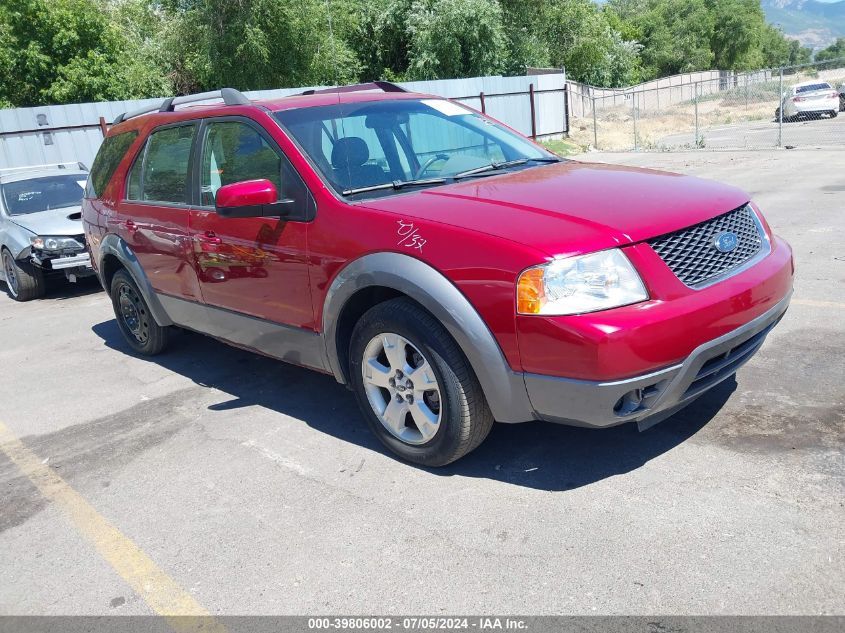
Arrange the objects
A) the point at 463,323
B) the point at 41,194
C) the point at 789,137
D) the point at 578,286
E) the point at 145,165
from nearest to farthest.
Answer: the point at 578,286 < the point at 463,323 < the point at 145,165 < the point at 41,194 < the point at 789,137

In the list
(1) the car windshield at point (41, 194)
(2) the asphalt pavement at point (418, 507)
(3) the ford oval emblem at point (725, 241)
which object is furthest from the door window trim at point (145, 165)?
(1) the car windshield at point (41, 194)

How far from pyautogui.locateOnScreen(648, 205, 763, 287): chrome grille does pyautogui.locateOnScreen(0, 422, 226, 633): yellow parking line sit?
2292mm

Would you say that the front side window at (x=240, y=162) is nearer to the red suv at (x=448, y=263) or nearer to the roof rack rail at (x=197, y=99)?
the red suv at (x=448, y=263)

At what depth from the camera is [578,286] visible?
3.04 metres

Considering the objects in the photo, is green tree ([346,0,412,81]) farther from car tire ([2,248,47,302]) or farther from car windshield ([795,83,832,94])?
car tire ([2,248,47,302])

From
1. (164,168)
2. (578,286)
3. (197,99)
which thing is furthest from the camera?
(197,99)

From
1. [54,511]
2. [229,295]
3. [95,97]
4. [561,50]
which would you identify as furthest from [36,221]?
[561,50]

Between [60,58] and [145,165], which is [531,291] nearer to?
[145,165]

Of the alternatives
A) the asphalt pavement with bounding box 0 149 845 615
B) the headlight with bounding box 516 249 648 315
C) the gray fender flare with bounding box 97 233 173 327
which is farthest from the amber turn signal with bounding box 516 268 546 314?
the gray fender flare with bounding box 97 233 173 327

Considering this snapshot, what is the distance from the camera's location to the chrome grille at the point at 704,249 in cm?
321

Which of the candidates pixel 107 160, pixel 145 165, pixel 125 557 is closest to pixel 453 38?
pixel 107 160

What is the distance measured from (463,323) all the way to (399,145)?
5.00ft

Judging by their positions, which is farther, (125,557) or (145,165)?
(145,165)

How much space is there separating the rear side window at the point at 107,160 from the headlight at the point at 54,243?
2920mm
